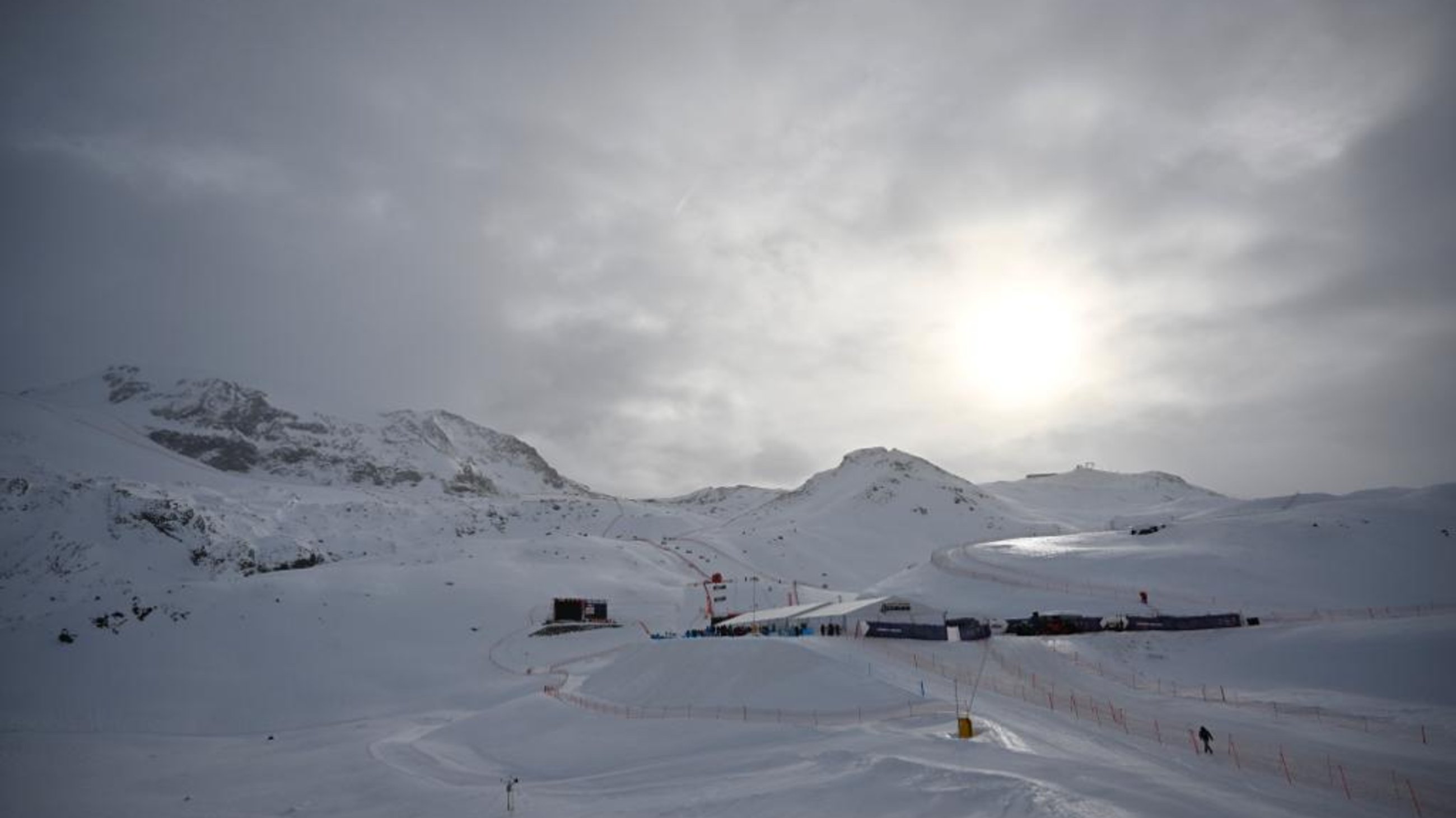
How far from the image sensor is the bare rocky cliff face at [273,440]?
15888cm

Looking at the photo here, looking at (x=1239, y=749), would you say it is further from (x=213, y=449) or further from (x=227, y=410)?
(x=227, y=410)

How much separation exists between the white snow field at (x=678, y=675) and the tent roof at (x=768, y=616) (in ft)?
20.7

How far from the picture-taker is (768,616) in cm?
4753

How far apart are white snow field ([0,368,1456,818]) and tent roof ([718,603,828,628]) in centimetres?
631

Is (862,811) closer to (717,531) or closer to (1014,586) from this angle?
(1014,586)

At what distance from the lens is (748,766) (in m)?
23.2

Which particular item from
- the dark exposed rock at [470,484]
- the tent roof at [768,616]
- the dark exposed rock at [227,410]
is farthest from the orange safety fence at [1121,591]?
the dark exposed rock at [227,410]

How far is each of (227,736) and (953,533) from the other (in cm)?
9344

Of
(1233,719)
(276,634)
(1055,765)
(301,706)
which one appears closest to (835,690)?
(1055,765)

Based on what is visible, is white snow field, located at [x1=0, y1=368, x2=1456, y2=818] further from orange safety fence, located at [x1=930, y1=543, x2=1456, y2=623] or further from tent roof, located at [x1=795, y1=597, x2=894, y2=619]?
tent roof, located at [x1=795, y1=597, x2=894, y2=619]

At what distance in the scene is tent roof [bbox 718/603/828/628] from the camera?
4619 cm

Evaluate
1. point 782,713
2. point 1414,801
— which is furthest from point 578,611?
point 1414,801

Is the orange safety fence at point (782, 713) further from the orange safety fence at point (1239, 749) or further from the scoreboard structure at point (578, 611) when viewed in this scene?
the scoreboard structure at point (578, 611)

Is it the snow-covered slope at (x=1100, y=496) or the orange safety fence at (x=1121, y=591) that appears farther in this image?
the snow-covered slope at (x=1100, y=496)
